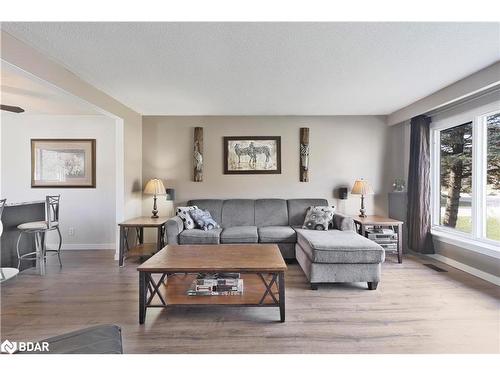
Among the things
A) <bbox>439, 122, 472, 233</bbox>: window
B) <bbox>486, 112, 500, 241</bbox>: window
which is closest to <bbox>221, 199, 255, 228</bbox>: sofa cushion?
<bbox>439, 122, 472, 233</bbox>: window

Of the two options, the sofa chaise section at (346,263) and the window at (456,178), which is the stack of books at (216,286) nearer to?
the sofa chaise section at (346,263)

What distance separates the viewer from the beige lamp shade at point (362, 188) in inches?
170

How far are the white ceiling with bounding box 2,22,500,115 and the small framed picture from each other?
1.44m

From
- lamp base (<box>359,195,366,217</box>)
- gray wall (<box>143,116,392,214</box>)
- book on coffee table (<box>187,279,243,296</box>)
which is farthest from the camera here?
gray wall (<box>143,116,392,214</box>)

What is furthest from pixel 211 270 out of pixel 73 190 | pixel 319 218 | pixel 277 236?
pixel 73 190

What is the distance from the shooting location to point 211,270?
7.25ft

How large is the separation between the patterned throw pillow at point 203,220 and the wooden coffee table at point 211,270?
4.02 feet

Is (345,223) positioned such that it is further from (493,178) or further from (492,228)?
(493,178)

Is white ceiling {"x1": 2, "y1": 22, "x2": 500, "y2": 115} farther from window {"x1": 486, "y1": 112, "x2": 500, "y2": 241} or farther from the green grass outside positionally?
the green grass outside

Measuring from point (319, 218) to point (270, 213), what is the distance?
828mm

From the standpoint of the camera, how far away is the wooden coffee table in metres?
2.23

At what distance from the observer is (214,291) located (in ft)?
8.00
